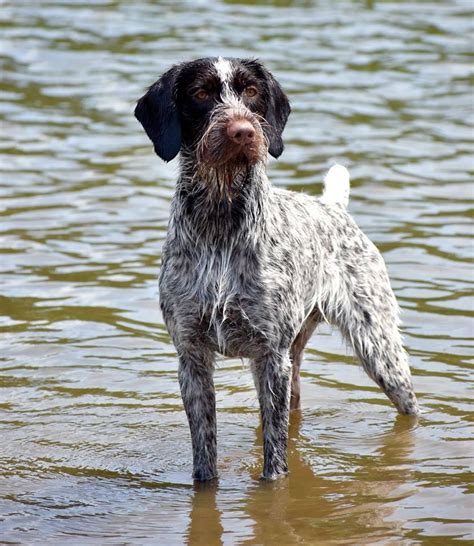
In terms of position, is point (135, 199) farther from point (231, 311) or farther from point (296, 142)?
point (231, 311)

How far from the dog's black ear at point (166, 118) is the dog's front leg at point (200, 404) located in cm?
95

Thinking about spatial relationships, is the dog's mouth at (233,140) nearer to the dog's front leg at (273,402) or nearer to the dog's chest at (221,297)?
the dog's chest at (221,297)

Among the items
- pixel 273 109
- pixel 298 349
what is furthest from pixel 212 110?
pixel 298 349

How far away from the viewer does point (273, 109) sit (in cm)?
637

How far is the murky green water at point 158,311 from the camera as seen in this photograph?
6.12 meters

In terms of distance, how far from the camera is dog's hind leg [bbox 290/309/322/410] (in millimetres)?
7184

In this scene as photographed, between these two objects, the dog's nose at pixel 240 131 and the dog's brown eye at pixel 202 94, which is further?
the dog's brown eye at pixel 202 94

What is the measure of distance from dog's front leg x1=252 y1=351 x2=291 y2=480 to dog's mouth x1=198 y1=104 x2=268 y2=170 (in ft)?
3.08

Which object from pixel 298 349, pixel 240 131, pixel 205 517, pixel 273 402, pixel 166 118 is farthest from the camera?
pixel 298 349

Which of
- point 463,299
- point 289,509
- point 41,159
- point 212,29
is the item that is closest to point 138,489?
point 289,509

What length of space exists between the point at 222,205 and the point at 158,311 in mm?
2968

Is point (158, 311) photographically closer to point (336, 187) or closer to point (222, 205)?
point (336, 187)

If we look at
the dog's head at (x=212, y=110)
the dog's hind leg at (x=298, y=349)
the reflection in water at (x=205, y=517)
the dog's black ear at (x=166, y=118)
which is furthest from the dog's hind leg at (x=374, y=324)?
the dog's black ear at (x=166, y=118)

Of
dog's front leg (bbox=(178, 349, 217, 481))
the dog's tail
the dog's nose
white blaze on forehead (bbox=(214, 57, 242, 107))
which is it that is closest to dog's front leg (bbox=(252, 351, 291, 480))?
dog's front leg (bbox=(178, 349, 217, 481))
